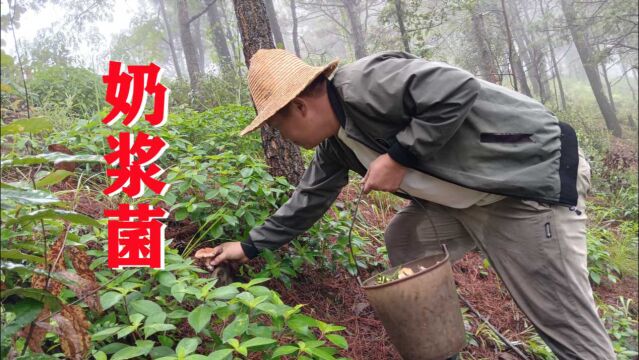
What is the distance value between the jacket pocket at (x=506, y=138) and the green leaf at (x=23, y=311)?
1.79m

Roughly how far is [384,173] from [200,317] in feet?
3.20

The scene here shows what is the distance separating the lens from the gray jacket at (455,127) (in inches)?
76.7

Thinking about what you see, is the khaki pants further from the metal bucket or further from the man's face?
the man's face

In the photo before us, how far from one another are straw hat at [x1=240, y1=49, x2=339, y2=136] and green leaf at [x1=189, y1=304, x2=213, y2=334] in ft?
2.54

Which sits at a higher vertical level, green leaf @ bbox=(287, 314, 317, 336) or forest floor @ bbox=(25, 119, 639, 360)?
green leaf @ bbox=(287, 314, 317, 336)

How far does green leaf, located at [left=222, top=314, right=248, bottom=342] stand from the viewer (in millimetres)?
1668

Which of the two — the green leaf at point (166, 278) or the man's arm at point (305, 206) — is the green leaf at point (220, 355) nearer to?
the green leaf at point (166, 278)

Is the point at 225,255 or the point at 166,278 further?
the point at 225,255

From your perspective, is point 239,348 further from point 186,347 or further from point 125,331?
point 125,331

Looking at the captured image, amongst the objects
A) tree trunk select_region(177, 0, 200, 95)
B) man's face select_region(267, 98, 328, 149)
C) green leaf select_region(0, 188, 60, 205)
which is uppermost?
tree trunk select_region(177, 0, 200, 95)

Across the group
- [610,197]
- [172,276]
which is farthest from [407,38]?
[172,276]

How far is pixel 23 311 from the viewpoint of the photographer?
1.30 metres

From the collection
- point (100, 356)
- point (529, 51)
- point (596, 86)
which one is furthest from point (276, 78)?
point (529, 51)

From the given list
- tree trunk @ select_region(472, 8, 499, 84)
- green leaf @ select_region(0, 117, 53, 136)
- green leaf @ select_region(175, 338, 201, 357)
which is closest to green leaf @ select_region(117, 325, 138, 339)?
green leaf @ select_region(175, 338, 201, 357)
